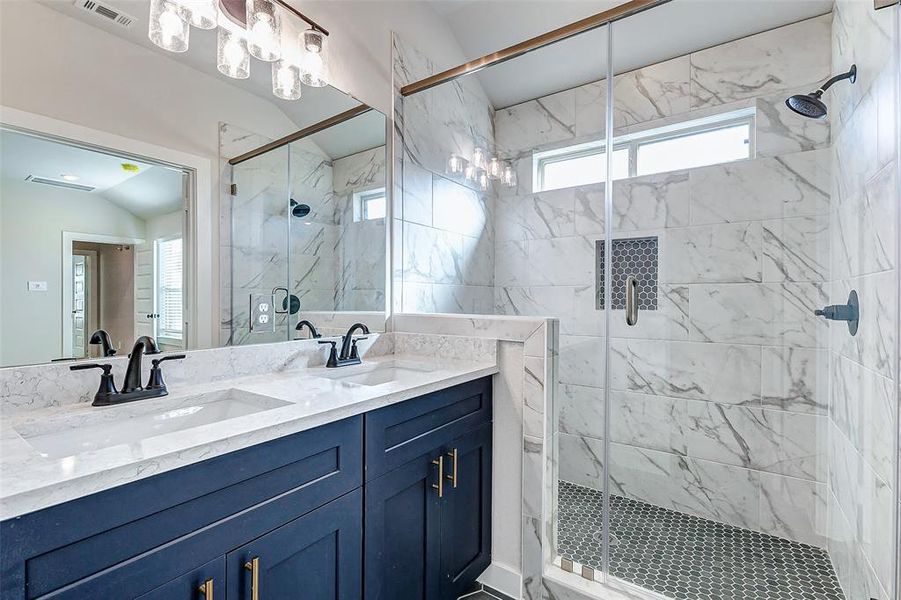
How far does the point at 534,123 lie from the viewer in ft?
8.14

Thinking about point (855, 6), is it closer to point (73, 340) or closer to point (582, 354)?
point (582, 354)

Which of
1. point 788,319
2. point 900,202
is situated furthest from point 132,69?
point 788,319

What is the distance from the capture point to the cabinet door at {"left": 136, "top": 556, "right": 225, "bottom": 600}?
0.77 meters

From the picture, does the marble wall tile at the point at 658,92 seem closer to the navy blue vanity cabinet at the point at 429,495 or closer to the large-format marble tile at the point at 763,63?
the large-format marble tile at the point at 763,63

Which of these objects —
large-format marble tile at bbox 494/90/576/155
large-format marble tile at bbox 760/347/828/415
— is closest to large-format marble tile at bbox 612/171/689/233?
large-format marble tile at bbox 494/90/576/155

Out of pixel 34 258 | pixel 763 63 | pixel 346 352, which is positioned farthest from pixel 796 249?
pixel 34 258

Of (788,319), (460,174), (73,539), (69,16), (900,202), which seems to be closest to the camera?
(73,539)

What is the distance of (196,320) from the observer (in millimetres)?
1360

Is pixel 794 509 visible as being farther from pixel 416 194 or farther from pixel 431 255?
pixel 416 194

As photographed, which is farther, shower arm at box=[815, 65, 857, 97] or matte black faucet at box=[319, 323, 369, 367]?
matte black faucet at box=[319, 323, 369, 367]

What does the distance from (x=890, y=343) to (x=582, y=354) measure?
3.52 ft

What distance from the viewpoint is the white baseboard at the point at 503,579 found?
5.51ft

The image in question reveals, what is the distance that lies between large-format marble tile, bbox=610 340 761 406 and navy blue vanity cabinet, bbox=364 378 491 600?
87 centimetres

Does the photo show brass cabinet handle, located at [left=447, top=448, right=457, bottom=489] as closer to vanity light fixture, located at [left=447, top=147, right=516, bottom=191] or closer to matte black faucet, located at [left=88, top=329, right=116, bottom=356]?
matte black faucet, located at [left=88, top=329, right=116, bottom=356]
